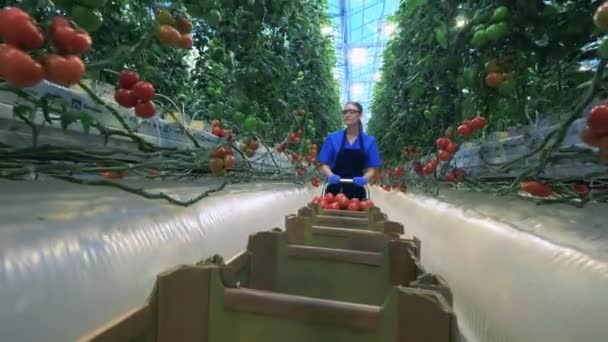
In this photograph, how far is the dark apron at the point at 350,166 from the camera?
10.5 feet

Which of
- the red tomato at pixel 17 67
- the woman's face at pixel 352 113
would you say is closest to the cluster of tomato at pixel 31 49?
the red tomato at pixel 17 67

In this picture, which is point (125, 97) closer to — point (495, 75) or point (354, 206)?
point (495, 75)

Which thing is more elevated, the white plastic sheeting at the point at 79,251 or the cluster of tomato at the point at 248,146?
the cluster of tomato at the point at 248,146

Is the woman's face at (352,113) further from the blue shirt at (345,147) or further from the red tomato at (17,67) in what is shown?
the red tomato at (17,67)

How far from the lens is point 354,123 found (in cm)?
317

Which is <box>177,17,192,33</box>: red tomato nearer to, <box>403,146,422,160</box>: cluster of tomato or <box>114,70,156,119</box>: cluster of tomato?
<box>114,70,156,119</box>: cluster of tomato

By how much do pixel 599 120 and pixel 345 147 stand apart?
2.70 m

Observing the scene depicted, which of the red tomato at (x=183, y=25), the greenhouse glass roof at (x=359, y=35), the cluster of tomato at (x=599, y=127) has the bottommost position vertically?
the cluster of tomato at (x=599, y=127)

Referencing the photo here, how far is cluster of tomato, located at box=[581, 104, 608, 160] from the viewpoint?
0.54 m

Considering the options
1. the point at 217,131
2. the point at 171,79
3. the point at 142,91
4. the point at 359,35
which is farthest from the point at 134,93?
the point at 359,35

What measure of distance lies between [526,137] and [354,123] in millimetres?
1867

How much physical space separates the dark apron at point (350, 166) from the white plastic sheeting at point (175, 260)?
208 cm

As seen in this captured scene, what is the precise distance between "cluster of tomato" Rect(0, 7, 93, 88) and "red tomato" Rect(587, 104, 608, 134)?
0.64 metres

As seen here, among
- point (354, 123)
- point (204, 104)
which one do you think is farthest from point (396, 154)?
point (204, 104)
